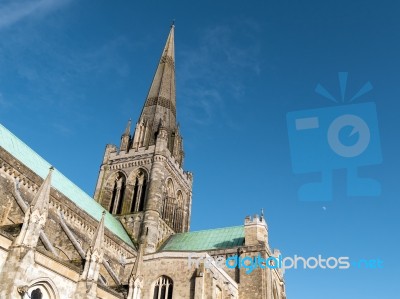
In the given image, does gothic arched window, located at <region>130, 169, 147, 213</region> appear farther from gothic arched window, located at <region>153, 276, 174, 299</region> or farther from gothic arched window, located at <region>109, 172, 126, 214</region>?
gothic arched window, located at <region>153, 276, 174, 299</region>

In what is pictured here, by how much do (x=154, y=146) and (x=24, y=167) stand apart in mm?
18317

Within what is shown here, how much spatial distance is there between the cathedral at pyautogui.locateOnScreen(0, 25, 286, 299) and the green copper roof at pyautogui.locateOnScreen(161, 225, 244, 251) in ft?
0.35

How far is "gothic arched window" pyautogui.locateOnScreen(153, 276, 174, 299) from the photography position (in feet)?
81.7

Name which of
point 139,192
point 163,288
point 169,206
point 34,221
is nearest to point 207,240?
point 169,206

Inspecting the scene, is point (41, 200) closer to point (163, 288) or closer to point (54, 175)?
point (163, 288)

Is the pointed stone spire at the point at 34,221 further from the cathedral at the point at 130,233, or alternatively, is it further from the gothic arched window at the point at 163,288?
the gothic arched window at the point at 163,288

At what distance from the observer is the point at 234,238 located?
34375mm

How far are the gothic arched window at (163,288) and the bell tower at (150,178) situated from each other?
907 centimetres

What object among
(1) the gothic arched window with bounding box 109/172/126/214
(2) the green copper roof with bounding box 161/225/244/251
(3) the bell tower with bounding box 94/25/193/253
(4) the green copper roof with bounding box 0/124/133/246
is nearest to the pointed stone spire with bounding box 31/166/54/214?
(4) the green copper roof with bounding box 0/124/133/246

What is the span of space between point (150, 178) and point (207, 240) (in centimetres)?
806

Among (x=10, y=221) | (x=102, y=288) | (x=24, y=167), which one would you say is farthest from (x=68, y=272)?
(x=24, y=167)

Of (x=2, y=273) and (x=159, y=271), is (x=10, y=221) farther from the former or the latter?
(x=159, y=271)

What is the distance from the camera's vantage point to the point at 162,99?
46875 millimetres

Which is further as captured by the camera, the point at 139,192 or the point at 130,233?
the point at 139,192
